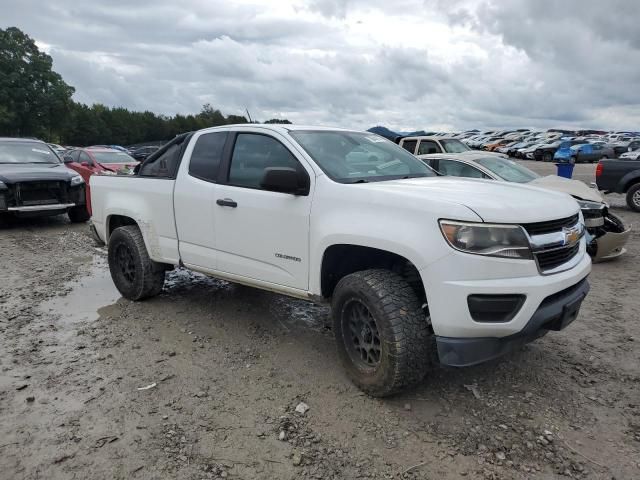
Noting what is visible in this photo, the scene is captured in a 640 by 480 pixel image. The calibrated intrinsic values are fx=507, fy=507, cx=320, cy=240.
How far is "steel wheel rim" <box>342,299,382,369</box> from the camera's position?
333cm

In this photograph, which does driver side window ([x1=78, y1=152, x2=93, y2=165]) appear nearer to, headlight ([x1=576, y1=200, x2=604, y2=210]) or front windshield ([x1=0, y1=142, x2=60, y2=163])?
front windshield ([x1=0, y1=142, x2=60, y2=163])

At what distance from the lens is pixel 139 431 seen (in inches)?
119

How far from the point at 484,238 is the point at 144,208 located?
3.51 meters

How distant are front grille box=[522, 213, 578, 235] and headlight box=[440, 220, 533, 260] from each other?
0.12m

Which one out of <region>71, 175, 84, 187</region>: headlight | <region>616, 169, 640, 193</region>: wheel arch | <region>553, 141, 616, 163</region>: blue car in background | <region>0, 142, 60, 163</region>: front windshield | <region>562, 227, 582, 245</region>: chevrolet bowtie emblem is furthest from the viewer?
<region>553, 141, 616, 163</region>: blue car in background

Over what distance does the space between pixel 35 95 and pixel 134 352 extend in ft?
205

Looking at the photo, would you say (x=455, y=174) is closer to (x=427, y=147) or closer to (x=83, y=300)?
(x=427, y=147)

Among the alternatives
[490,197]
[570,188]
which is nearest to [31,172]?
[490,197]

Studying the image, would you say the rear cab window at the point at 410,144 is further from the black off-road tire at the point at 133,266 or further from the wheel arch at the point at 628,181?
the black off-road tire at the point at 133,266

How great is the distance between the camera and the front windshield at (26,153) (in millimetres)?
10289

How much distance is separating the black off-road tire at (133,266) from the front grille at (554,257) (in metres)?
3.74

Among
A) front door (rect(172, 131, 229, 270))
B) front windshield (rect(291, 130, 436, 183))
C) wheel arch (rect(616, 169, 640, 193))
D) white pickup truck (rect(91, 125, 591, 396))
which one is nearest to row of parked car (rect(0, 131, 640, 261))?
front door (rect(172, 131, 229, 270))

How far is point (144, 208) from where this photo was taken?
5098 mm

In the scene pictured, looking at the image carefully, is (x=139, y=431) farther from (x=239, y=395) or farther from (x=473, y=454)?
(x=473, y=454)
